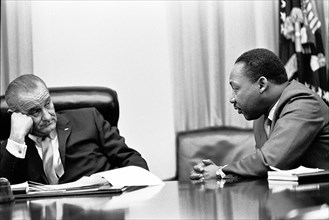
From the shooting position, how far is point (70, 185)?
226 cm

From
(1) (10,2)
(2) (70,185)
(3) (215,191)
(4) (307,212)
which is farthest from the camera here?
(1) (10,2)

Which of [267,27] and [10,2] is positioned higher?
[10,2]

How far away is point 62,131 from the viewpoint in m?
3.42

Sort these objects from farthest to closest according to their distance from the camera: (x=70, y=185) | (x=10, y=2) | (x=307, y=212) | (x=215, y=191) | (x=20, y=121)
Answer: (x=10, y=2) < (x=20, y=121) < (x=70, y=185) < (x=215, y=191) < (x=307, y=212)

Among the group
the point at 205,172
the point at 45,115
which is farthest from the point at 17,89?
the point at 205,172

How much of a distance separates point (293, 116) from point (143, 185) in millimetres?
817

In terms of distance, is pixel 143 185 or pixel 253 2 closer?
pixel 143 185

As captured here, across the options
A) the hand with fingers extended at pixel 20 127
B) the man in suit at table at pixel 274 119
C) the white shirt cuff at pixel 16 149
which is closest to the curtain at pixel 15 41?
the hand with fingers extended at pixel 20 127

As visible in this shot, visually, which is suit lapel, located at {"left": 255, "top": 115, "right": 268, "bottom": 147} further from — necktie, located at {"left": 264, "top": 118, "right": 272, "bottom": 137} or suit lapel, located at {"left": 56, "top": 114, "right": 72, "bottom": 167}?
suit lapel, located at {"left": 56, "top": 114, "right": 72, "bottom": 167}

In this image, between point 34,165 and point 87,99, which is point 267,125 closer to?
point 87,99

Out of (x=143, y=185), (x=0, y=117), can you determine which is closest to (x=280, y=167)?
(x=143, y=185)

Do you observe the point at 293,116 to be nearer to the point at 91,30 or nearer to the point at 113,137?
the point at 113,137

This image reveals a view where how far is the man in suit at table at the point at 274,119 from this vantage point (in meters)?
2.64

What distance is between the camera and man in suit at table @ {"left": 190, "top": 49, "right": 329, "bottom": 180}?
264 cm
